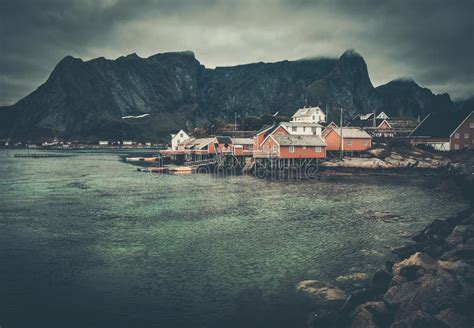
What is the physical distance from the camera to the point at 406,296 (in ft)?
43.5

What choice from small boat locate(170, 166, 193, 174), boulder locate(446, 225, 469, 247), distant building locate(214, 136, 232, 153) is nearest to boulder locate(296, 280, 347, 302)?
boulder locate(446, 225, 469, 247)

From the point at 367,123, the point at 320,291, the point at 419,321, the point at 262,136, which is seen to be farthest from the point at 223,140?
the point at 419,321

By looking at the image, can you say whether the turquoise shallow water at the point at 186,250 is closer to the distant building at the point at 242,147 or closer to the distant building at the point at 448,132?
the distant building at the point at 448,132

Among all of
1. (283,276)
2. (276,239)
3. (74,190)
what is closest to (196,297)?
(283,276)

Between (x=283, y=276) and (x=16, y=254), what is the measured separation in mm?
16754

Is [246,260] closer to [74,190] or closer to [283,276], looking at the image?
[283,276]

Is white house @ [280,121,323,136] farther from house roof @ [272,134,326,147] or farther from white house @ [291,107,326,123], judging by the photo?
white house @ [291,107,326,123]

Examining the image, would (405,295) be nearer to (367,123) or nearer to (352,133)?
(352,133)

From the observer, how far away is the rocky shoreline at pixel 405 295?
11.8 m

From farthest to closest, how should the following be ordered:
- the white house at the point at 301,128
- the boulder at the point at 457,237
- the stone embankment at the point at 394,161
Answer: the white house at the point at 301,128 → the stone embankment at the point at 394,161 → the boulder at the point at 457,237

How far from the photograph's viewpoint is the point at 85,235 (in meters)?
25.8

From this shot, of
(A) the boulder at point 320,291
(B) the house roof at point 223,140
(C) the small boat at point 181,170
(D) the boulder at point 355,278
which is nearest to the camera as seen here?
(A) the boulder at point 320,291

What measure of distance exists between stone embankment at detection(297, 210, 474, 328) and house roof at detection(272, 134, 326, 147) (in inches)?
1855

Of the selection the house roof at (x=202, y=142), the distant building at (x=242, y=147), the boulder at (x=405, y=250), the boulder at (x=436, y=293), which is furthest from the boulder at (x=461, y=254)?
the house roof at (x=202, y=142)
